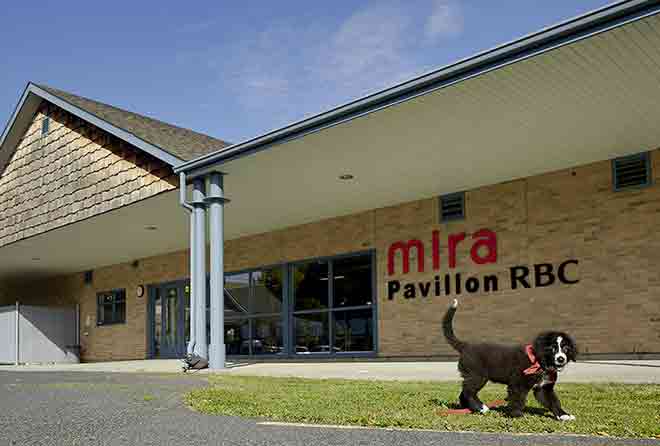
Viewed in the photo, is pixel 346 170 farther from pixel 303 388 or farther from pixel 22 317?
pixel 22 317

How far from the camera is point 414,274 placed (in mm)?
15742

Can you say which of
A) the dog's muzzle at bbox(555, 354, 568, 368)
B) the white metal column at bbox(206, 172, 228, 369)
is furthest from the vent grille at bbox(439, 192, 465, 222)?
the dog's muzzle at bbox(555, 354, 568, 368)

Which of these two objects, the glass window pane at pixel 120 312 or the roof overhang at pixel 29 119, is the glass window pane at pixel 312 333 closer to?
the roof overhang at pixel 29 119

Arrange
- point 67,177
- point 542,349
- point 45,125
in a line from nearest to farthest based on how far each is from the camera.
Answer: point 542,349
point 67,177
point 45,125

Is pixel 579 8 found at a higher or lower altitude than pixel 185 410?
higher

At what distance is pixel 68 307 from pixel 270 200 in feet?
47.6

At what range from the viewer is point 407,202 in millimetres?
16062

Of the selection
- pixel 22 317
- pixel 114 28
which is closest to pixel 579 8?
pixel 114 28

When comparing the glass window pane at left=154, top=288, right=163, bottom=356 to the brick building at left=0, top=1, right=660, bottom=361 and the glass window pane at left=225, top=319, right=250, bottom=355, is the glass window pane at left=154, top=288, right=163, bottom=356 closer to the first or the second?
the brick building at left=0, top=1, right=660, bottom=361

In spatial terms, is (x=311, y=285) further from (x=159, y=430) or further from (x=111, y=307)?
(x=159, y=430)

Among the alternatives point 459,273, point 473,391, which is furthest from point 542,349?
point 459,273

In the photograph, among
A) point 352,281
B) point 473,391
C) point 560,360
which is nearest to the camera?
point 560,360

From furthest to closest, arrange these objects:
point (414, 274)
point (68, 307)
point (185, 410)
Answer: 1. point (68, 307)
2. point (414, 274)
3. point (185, 410)

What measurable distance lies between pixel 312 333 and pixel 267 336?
1841 mm
